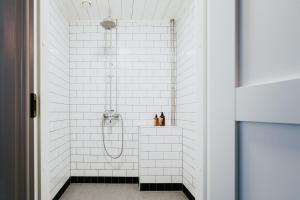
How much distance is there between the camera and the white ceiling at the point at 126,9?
3.20m

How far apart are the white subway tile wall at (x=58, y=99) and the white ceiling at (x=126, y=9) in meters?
0.18

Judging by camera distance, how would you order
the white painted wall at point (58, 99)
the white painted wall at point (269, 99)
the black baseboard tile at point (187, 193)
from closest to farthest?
the white painted wall at point (269, 99), the white painted wall at point (58, 99), the black baseboard tile at point (187, 193)

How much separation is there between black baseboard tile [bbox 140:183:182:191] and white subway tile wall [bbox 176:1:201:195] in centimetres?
18

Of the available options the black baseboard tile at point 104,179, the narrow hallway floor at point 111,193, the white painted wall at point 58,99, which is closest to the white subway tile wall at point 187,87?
the narrow hallway floor at point 111,193

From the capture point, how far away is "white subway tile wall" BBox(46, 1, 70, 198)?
2795 mm

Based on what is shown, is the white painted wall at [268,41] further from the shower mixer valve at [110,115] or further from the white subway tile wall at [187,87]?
the shower mixer valve at [110,115]

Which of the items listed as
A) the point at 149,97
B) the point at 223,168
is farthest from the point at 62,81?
the point at 223,168

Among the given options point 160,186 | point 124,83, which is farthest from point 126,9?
point 160,186

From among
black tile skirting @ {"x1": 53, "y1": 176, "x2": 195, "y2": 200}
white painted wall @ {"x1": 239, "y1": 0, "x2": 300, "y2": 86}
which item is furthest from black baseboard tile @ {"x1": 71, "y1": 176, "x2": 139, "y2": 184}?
white painted wall @ {"x1": 239, "y1": 0, "x2": 300, "y2": 86}

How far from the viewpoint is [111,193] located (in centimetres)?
335

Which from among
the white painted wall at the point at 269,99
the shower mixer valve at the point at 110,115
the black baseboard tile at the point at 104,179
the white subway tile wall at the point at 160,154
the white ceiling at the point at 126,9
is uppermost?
the white ceiling at the point at 126,9

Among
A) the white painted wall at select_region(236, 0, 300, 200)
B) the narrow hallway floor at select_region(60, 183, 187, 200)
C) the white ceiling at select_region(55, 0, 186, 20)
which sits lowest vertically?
the narrow hallway floor at select_region(60, 183, 187, 200)

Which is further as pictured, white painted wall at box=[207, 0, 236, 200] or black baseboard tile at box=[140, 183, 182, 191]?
black baseboard tile at box=[140, 183, 182, 191]

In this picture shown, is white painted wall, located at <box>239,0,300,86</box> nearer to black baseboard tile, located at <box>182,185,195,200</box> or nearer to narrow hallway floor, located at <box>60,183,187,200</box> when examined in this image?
black baseboard tile, located at <box>182,185,195,200</box>
